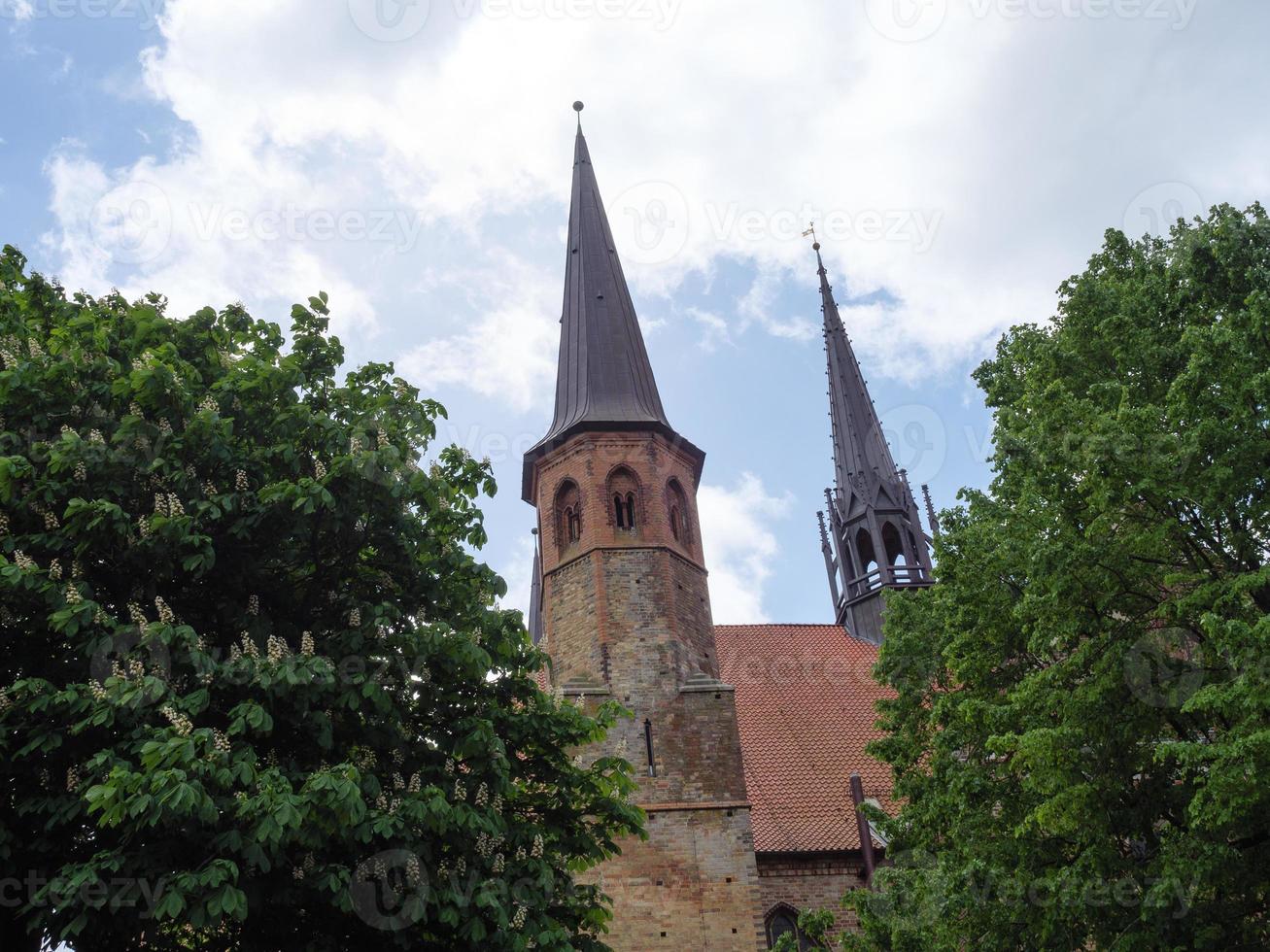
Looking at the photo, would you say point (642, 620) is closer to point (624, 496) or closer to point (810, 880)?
point (624, 496)

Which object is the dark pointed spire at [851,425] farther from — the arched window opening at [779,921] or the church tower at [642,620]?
the arched window opening at [779,921]

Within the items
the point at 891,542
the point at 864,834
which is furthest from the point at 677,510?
the point at 891,542

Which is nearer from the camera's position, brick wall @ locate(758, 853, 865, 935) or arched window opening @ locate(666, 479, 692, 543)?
brick wall @ locate(758, 853, 865, 935)

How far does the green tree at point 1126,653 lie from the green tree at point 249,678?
12.2ft

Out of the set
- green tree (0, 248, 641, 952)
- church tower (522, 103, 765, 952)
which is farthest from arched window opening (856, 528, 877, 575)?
green tree (0, 248, 641, 952)

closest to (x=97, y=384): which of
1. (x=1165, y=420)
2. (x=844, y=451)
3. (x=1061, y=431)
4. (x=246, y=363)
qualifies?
(x=246, y=363)

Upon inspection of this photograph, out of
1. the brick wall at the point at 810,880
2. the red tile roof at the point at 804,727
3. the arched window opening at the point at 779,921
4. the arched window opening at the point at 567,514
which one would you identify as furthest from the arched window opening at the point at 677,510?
the arched window opening at the point at 779,921

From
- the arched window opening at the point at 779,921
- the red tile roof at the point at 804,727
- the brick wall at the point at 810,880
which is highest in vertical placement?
the red tile roof at the point at 804,727

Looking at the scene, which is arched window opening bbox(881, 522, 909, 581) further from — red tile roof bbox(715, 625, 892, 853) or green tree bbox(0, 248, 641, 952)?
green tree bbox(0, 248, 641, 952)

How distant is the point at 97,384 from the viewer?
870 cm

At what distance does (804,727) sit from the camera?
21.4 metres

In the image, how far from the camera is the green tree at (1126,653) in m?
9.41

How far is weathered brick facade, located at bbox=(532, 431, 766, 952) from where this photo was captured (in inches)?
597

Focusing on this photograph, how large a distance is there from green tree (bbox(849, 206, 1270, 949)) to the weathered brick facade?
3.25m
